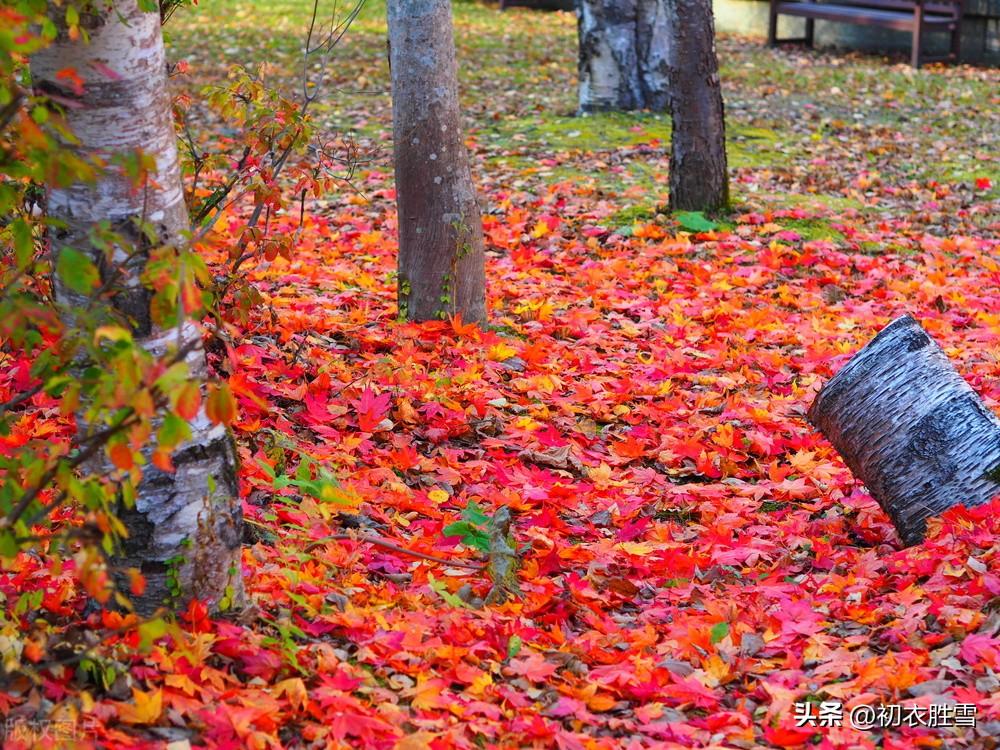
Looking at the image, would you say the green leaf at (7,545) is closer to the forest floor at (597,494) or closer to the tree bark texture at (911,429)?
the forest floor at (597,494)

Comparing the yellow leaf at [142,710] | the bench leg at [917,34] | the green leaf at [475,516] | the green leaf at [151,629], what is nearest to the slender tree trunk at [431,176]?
the green leaf at [475,516]

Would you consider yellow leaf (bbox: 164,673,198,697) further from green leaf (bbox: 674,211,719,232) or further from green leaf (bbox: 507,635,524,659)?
green leaf (bbox: 674,211,719,232)

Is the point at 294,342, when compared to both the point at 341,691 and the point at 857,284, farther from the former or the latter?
the point at 857,284

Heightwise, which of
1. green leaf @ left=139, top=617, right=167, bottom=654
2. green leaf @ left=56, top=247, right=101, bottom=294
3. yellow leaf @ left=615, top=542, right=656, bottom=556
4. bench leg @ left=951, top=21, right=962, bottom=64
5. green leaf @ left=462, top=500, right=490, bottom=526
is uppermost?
bench leg @ left=951, top=21, right=962, bottom=64

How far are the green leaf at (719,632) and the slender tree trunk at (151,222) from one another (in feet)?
4.37

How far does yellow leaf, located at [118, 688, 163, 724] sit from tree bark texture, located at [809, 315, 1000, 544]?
253 centimetres

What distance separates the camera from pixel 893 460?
3883 mm

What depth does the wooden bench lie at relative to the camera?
13.8 meters

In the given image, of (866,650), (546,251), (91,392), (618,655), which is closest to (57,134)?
(91,392)

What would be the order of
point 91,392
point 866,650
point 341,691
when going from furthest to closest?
point 866,650
point 341,691
point 91,392

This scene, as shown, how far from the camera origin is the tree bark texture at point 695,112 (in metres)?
7.43

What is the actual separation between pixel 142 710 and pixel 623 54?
920 cm

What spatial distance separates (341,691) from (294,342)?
2697 millimetres

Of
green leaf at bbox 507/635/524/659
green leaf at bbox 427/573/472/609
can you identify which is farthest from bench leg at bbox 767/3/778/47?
green leaf at bbox 507/635/524/659
